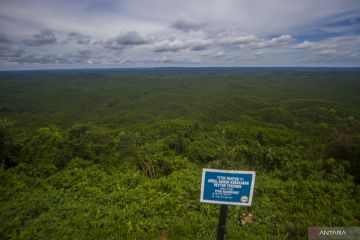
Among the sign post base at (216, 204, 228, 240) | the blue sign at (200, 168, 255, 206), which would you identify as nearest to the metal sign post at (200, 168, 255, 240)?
the blue sign at (200, 168, 255, 206)

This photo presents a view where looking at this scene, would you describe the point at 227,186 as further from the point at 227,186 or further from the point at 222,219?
the point at 222,219

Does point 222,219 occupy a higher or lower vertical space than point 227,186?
lower

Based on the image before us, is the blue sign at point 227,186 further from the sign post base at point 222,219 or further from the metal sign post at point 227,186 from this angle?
the sign post base at point 222,219

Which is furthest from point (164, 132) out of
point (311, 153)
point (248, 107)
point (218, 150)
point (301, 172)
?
point (248, 107)

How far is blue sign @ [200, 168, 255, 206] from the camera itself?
3092 mm

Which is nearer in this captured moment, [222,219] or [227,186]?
[227,186]

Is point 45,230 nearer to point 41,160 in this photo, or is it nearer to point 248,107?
point 41,160

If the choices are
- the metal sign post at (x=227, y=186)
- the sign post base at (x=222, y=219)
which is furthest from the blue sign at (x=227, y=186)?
the sign post base at (x=222, y=219)

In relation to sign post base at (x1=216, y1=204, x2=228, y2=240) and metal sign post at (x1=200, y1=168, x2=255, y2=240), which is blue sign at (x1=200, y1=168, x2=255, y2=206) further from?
sign post base at (x1=216, y1=204, x2=228, y2=240)

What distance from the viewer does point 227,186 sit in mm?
3131

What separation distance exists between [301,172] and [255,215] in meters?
3.82

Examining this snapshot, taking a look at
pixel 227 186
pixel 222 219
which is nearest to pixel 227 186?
pixel 227 186

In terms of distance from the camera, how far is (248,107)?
237 feet

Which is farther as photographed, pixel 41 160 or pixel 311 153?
pixel 311 153
